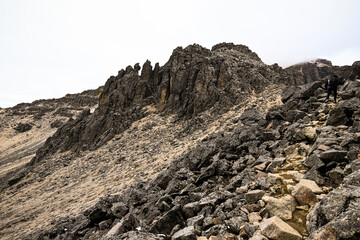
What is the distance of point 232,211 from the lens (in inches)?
288

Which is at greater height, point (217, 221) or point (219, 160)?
point (219, 160)

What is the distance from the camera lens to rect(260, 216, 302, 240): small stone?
203 inches

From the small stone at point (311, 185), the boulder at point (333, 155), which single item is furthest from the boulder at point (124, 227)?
the boulder at point (333, 155)

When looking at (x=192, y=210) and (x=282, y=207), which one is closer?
(x=282, y=207)

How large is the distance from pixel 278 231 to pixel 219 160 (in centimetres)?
788

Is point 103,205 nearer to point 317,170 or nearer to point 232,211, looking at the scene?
point 232,211

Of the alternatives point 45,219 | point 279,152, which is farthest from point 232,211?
point 45,219

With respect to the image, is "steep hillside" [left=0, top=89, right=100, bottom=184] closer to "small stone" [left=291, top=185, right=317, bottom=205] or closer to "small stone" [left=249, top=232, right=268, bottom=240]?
"small stone" [left=249, top=232, right=268, bottom=240]

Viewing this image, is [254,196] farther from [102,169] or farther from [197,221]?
[102,169]

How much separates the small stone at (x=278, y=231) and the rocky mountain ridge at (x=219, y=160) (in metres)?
0.03

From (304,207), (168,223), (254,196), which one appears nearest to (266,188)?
(254,196)

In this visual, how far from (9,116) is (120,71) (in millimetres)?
95268

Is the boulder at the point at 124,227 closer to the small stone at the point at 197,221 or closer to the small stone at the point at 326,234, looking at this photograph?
the small stone at the point at 197,221

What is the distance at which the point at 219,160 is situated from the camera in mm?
13094
